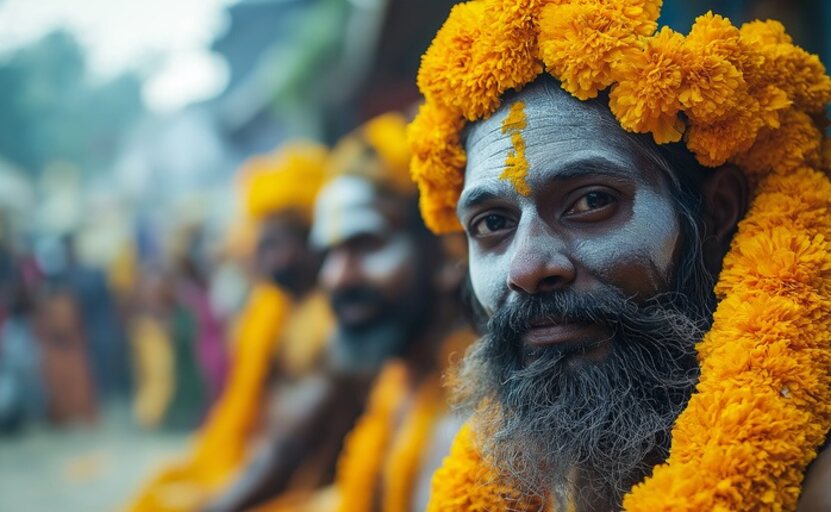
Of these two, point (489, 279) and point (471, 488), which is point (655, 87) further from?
point (471, 488)

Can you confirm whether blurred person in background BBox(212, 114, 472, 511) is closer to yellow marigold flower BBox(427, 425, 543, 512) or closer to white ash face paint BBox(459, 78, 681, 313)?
yellow marigold flower BBox(427, 425, 543, 512)

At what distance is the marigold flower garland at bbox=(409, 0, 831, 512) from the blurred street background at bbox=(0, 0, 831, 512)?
492 centimetres

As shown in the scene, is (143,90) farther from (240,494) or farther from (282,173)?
(240,494)

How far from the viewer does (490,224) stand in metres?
2.03

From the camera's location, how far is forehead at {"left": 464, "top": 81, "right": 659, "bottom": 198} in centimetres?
187

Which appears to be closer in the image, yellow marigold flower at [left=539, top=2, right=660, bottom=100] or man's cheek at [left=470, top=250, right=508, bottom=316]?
yellow marigold flower at [left=539, top=2, right=660, bottom=100]

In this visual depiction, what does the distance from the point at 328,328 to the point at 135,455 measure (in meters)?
4.27

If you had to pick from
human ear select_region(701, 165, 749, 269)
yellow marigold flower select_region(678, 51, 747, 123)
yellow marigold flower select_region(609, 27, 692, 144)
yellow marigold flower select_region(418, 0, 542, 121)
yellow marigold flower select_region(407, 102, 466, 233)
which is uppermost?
yellow marigold flower select_region(418, 0, 542, 121)

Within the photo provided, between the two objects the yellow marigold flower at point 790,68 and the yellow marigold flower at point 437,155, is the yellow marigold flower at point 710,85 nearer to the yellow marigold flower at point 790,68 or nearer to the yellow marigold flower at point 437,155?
the yellow marigold flower at point 790,68

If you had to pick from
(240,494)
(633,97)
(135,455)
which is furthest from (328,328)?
(135,455)

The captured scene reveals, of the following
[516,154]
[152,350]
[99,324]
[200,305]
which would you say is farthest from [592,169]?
[99,324]

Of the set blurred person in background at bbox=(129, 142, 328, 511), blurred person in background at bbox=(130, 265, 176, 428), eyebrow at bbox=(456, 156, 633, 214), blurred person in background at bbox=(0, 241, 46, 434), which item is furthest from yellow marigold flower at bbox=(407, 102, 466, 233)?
blurred person in background at bbox=(0, 241, 46, 434)

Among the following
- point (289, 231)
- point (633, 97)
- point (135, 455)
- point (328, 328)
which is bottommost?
point (135, 455)

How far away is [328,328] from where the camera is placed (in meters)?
5.03
